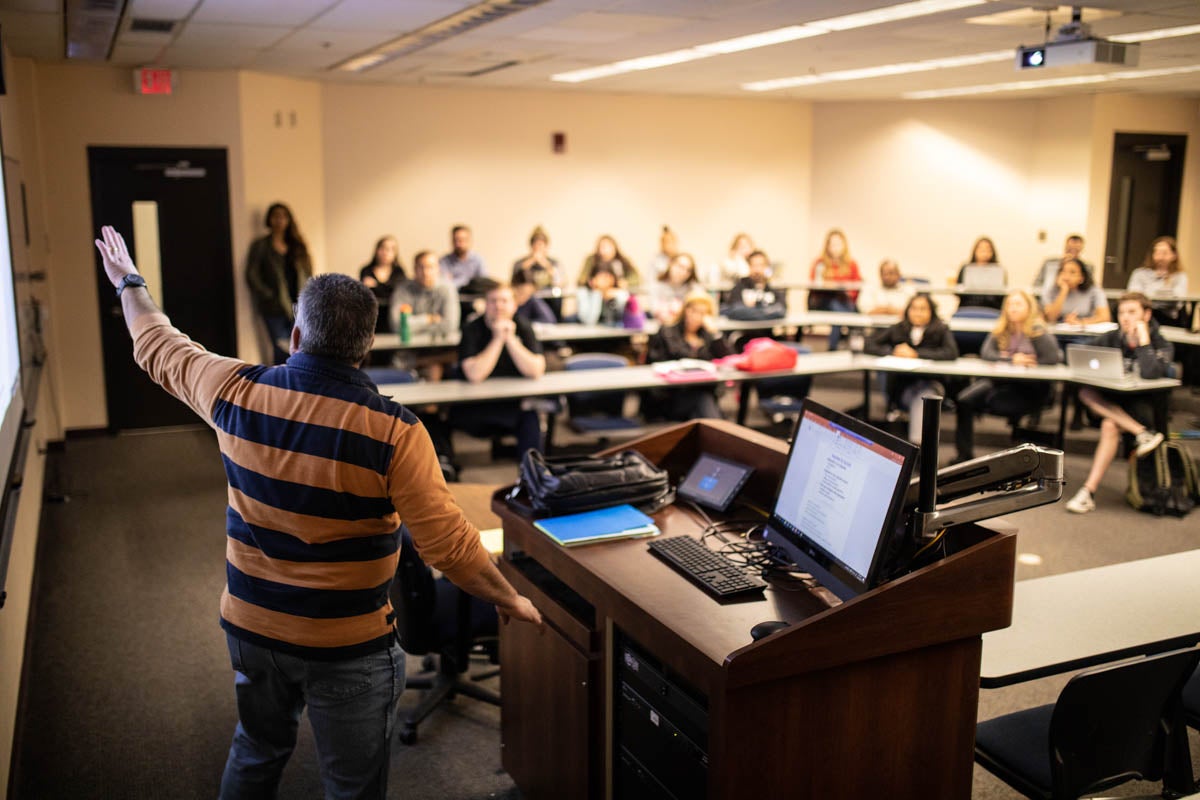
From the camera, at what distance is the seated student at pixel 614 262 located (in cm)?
1108

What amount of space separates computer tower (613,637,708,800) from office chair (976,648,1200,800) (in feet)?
2.44

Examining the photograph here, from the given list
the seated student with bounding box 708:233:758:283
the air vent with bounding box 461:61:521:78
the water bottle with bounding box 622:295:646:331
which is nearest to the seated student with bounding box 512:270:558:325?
the water bottle with bounding box 622:295:646:331

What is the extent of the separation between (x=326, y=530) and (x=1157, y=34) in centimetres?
695

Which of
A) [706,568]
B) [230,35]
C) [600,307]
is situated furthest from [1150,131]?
[706,568]

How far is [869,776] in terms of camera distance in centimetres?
230

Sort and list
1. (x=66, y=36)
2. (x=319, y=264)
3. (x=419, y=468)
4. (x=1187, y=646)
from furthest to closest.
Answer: (x=319, y=264), (x=66, y=36), (x=1187, y=646), (x=419, y=468)

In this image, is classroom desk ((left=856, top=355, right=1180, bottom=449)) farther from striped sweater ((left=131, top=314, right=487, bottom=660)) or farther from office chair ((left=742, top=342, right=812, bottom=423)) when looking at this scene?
striped sweater ((left=131, top=314, right=487, bottom=660))

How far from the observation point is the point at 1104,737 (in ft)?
7.74

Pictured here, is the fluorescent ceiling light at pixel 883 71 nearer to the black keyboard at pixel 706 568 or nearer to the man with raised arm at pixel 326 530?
the black keyboard at pixel 706 568

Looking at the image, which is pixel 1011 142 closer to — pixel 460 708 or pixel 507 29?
pixel 507 29

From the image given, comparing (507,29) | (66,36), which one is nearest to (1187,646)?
(507,29)

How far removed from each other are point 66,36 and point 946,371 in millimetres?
5986

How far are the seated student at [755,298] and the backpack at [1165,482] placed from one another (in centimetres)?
346

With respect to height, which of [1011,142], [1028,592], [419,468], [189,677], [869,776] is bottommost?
[189,677]
